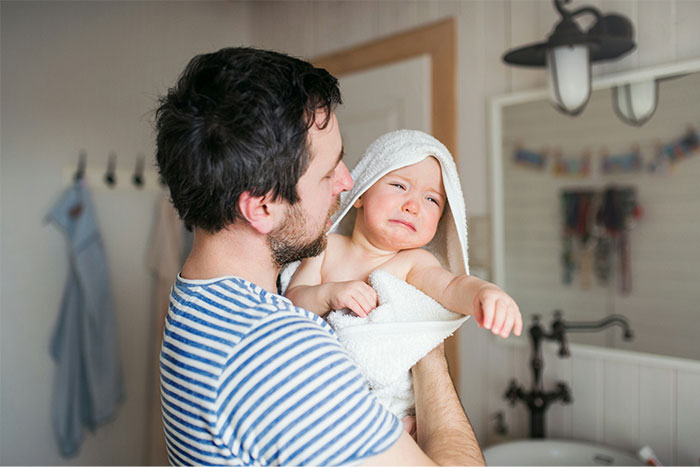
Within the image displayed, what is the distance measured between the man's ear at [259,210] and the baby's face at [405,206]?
0.89 ft

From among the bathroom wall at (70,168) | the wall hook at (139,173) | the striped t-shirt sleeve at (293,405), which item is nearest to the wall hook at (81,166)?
the bathroom wall at (70,168)

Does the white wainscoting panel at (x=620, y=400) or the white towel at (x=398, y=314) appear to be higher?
the white towel at (x=398, y=314)

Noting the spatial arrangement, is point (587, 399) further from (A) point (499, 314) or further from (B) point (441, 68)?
(B) point (441, 68)

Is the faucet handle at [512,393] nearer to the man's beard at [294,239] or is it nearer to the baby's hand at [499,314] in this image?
the baby's hand at [499,314]

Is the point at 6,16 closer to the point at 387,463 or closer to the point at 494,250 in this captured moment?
the point at 494,250

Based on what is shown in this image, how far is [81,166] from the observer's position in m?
2.51

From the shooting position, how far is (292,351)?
757 millimetres

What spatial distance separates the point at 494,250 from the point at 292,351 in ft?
4.69

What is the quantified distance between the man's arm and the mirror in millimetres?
963

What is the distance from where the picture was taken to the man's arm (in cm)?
78

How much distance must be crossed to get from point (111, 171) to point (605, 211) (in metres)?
2.09

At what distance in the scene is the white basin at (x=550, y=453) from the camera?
1655mm

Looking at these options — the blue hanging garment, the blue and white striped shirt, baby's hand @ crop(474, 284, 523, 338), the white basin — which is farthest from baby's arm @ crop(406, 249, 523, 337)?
the blue hanging garment

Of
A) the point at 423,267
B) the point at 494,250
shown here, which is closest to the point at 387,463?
the point at 423,267
